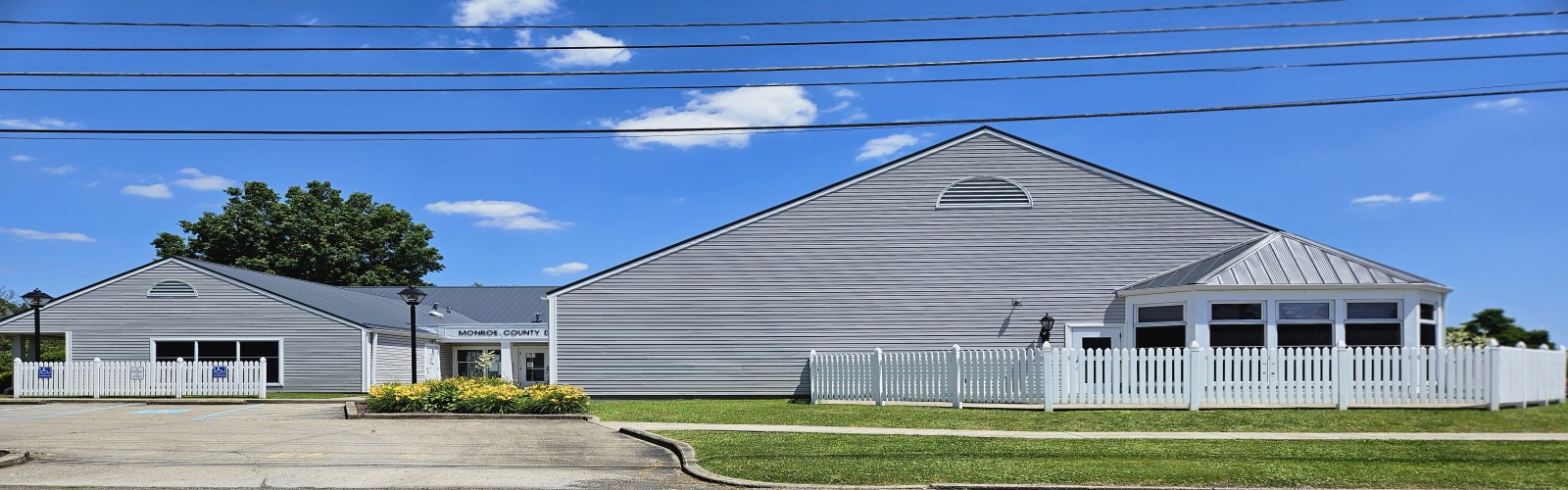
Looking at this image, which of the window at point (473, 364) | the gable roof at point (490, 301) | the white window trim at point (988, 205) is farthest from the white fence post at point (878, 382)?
the gable roof at point (490, 301)

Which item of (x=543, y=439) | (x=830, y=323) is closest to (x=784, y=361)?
(x=830, y=323)

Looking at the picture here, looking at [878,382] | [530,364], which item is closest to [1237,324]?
[878,382]

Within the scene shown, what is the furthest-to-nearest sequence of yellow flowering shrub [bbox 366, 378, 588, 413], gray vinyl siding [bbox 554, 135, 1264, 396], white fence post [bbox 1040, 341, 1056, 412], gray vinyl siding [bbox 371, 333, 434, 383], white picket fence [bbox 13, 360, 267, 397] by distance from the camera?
gray vinyl siding [bbox 371, 333, 434, 383] → white picket fence [bbox 13, 360, 267, 397] → gray vinyl siding [bbox 554, 135, 1264, 396] → yellow flowering shrub [bbox 366, 378, 588, 413] → white fence post [bbox 1040, 341, 1056, 412]

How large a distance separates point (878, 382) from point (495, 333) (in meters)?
18.5

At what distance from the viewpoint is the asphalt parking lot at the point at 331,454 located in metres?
10.6

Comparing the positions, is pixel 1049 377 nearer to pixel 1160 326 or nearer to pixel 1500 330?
pixel 1160 326

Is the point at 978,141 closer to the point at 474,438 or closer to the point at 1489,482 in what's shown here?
the point at 474,438

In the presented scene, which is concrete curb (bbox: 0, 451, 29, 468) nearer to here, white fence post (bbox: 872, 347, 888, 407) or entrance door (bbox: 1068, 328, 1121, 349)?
white fence post (bbox: 872, 347, 888, 407)

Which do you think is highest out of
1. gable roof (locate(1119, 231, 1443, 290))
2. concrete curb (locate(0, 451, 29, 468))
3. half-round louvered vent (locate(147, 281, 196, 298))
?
gable roof (locate(1119, 231, 1443, 290))

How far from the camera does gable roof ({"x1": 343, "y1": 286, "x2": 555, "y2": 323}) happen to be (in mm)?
41750

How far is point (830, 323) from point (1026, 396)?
612cm

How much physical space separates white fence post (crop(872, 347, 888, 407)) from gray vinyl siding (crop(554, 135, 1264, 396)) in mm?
2786

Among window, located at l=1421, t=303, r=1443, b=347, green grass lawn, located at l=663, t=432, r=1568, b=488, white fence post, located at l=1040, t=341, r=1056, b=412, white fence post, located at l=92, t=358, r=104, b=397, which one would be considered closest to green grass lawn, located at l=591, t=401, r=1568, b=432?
white fence post, located at l=1040, t=341, r=1056, b=412

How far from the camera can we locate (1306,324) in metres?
19.4
